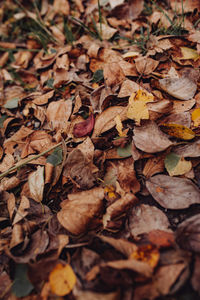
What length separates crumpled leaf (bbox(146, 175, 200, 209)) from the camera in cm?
91

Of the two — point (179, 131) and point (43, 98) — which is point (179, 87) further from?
point (43, 98)

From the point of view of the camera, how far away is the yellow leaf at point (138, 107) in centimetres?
107

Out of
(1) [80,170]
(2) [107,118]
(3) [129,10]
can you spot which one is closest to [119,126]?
(2) [107,118]

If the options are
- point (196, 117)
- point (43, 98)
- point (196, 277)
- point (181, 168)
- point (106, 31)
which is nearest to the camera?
point (196, 277)

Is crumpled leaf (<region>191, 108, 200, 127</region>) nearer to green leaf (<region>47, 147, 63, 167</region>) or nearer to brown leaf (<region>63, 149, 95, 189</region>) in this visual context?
brown leaf (<region>63, 149, 95, 189</region>)

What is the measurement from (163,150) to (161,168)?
89 mm

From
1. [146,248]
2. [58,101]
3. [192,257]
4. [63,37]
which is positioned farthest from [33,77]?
[192,257]

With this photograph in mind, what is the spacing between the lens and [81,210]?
0.94 m

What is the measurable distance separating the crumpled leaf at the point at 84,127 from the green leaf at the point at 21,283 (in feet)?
2.06

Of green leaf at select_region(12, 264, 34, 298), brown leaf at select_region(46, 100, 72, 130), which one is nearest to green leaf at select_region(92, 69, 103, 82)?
brown leaf at select_region(46, 100, 72, 130)

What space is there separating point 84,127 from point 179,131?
459 mm

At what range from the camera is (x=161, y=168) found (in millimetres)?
1013

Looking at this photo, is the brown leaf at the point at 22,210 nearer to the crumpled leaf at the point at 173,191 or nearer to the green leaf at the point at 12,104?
the crumpled leaf at the point at 173,191

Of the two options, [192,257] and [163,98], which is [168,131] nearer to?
[163,98]
